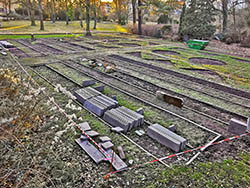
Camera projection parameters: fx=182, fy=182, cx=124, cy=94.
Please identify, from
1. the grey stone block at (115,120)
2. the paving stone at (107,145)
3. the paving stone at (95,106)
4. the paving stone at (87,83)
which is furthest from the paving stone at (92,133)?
the paving stone at (87,83)

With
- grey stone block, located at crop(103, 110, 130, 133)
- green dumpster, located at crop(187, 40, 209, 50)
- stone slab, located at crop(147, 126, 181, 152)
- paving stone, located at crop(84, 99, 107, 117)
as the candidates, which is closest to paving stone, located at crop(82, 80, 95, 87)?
paving stone, located at crop(84, 99, 107, 117)

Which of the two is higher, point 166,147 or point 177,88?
point 177,88

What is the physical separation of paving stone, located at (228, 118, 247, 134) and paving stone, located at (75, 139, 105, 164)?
400 cm

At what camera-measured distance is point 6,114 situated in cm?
505

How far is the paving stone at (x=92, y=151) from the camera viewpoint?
4184 millimetres

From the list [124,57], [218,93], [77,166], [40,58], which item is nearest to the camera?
[77,166]

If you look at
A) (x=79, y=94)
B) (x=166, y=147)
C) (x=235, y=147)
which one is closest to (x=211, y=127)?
(x=235, y=147)

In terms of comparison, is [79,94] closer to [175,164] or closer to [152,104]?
[152,104]

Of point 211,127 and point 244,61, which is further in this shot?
point 244,61

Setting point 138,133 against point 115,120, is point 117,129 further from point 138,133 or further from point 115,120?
point 138,133

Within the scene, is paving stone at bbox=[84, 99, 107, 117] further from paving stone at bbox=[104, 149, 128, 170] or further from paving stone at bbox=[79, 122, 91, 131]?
paving stone at bbox=[104, 149, 128, 170]

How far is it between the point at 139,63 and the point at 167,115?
7422 millimetres

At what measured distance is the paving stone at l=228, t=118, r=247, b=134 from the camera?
5398 millimetres

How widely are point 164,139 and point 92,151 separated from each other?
74.1 inches
